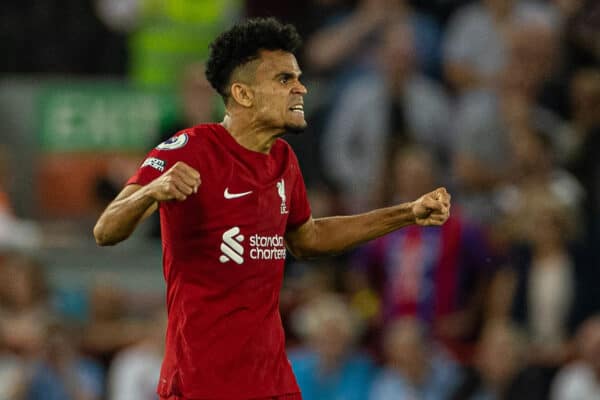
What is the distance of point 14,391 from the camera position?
8773 millimetres

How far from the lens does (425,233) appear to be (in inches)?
336

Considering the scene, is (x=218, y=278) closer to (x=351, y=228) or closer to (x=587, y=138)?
(x=351, y=228)

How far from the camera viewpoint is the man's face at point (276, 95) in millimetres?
4781

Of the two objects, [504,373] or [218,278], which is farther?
[504,373]

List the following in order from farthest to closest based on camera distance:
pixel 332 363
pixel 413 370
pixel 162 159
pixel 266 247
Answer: pixel 332 363, pixel 413 370, pixel 266 247, pixel 162 159

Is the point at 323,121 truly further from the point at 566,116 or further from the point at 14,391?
the point at 14,391

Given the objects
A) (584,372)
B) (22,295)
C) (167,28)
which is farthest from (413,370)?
(167,28)

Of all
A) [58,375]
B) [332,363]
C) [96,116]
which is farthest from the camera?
[96,116]

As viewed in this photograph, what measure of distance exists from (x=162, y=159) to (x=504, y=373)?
4.00 meters

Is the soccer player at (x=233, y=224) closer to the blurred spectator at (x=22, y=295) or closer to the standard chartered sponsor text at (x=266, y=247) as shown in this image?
the standard chartered sponsor text at (x=266, y=247)

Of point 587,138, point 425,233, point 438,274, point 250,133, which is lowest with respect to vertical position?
point 438,274

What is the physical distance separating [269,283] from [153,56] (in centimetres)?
731

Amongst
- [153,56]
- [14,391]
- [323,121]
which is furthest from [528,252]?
[153,56]

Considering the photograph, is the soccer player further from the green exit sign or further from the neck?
the green exit sign
